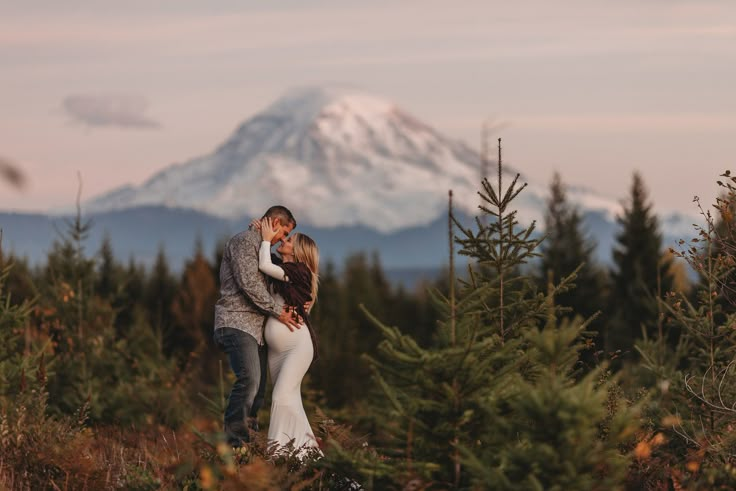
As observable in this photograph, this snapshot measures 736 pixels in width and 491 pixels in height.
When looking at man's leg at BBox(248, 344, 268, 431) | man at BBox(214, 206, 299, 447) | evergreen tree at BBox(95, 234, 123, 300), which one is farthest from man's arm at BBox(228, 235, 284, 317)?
evergreen tree at BBox(95, 234, 123, 300)

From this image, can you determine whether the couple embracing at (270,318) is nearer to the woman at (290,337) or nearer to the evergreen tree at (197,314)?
the woman at (290,337)

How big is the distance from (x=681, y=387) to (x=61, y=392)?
36.7 feet

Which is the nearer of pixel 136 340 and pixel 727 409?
pixel 727 409

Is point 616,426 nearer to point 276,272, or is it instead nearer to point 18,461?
point 276,272

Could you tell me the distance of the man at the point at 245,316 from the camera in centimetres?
934

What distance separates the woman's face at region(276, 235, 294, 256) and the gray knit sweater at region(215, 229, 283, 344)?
27cm

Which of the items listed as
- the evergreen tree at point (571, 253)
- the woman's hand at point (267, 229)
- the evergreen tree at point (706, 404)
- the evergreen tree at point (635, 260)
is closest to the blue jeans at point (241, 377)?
the woman's hand at point (267, 229)

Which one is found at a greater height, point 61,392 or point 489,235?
point 489,235

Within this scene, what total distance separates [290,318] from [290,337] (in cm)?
17

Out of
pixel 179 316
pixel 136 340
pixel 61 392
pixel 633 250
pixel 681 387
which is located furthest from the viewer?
pixel 179 316

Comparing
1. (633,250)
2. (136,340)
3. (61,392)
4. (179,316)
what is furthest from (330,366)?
(61,392)

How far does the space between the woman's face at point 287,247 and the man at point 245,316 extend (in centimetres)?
7

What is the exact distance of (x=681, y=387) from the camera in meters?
9.52

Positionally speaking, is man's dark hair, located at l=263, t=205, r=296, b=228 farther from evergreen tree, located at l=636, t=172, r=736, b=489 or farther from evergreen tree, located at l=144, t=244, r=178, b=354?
evergreen tree, located at l=144, t=244, r=178, b=354
